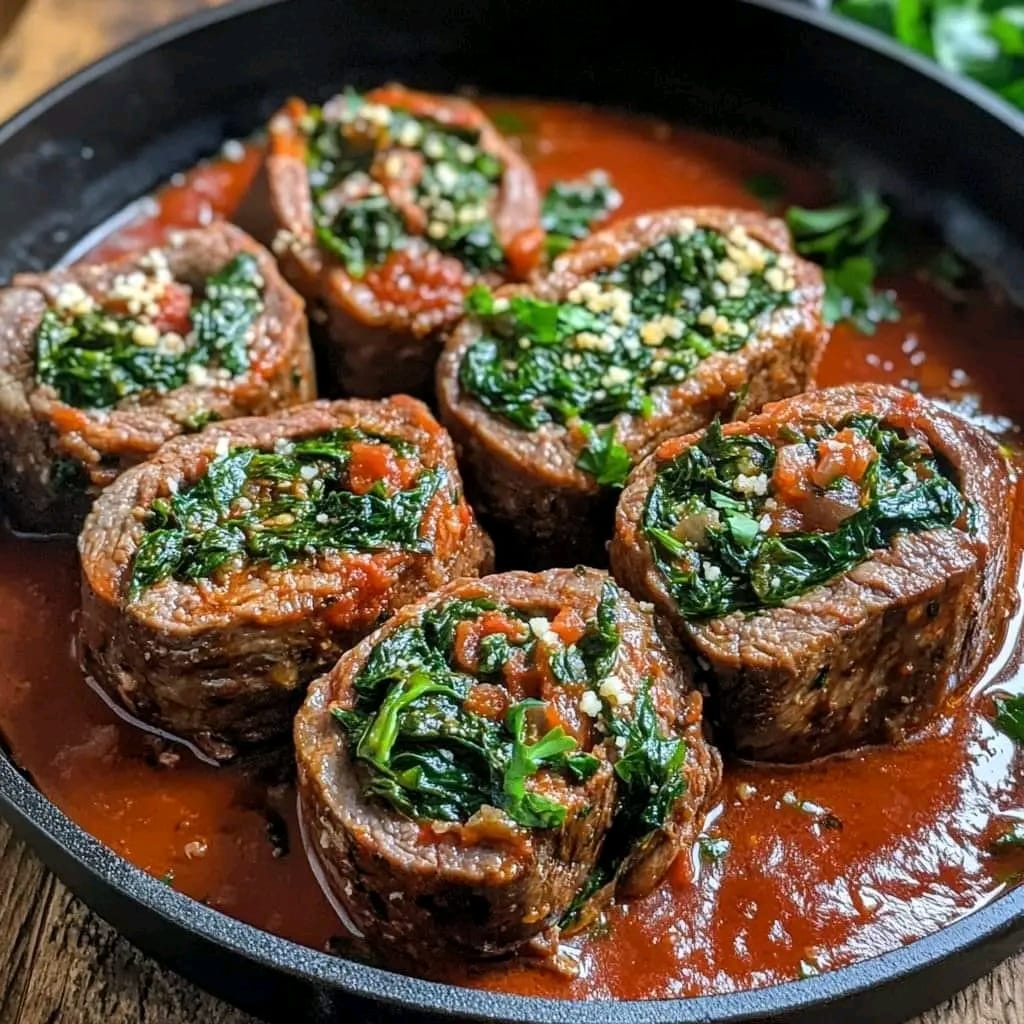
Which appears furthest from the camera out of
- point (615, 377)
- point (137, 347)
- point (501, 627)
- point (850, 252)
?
point (850, 252)

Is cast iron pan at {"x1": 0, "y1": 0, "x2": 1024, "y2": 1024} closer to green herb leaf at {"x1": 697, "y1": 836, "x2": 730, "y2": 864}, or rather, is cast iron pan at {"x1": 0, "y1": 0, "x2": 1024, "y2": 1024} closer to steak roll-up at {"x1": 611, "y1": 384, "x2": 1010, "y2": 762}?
steak roll-up at {"x1": 611, "y1": 384, "x2": 1010, "y2": 762}

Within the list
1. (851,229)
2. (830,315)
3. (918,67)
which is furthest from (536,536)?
(918,67)

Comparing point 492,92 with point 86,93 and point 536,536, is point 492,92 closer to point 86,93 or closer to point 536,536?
point 86,93

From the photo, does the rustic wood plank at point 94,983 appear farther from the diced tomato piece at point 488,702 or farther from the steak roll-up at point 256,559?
the diced tomato piece at point 488,702

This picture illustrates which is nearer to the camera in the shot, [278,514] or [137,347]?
[278,514]

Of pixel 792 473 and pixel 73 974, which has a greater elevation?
pixel 792 473

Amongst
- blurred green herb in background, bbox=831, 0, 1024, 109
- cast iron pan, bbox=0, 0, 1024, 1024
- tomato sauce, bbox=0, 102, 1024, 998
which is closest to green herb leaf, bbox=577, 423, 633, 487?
tomato sauce, bbox=0, 102, 1024, 998

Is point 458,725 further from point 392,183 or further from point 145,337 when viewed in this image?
point 392,183

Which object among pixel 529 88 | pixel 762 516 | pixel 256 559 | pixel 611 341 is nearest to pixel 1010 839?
pixel 762 516
